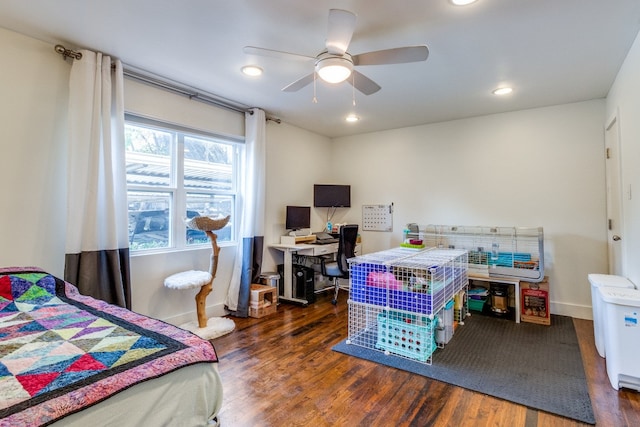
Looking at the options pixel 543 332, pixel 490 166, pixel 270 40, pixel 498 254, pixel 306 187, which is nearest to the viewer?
pixel 270 40

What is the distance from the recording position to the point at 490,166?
4.17m

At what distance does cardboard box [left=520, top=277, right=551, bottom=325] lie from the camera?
11.5 feet

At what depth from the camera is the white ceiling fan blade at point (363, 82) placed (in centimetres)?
237

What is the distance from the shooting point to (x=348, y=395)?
2176 mm

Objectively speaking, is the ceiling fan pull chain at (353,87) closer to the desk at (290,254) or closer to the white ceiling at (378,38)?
the white ceiling at (378,38)

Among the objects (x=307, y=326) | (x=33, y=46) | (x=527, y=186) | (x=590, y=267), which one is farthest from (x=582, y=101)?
(x=33, y=46)

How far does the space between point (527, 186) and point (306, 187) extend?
2979 millimetres

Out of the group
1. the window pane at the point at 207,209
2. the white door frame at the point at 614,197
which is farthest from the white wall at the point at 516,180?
the window pane at the point at 207,209

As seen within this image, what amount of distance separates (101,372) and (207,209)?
2815 millimetres

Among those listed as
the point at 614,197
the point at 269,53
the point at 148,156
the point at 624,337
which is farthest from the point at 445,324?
the point at 148,156

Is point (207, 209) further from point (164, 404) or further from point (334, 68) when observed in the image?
point (164, 404)

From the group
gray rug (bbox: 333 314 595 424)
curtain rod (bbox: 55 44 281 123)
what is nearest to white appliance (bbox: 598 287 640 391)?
gray rug (bbox: 333 314 595 424)

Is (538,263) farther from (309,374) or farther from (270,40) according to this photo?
(270,40)

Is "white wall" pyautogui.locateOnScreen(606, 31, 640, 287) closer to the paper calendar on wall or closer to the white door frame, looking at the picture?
the white door frame
